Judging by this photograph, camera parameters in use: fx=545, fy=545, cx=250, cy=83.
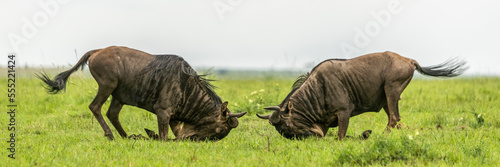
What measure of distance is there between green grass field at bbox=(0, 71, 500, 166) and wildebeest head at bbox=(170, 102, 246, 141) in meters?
0.18

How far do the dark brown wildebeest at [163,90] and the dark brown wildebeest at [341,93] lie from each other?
82cm

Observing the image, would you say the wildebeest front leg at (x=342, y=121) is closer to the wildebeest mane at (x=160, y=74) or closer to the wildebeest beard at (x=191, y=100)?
the wildebeest beard at (x=191, y=100)

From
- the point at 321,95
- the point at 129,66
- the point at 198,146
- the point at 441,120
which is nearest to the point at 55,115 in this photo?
the point at 129,66

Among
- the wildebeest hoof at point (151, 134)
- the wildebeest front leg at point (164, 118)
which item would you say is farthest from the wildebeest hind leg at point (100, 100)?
the wildebeest front leg at point (164, 118)

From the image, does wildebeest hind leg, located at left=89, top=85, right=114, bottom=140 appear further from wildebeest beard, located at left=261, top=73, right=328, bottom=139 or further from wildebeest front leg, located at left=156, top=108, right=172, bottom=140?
wildebeest beard, located at left=261, top=73, right=328, bottom=139

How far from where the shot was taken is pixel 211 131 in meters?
7.96

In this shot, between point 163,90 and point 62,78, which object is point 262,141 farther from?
point 62,78

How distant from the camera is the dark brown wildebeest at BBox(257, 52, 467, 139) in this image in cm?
787

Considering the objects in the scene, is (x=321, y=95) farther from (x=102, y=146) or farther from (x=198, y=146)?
(x=102, y=146)

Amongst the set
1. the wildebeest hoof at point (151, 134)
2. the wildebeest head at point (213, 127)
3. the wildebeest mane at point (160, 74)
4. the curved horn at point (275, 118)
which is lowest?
the wildebeest hoof at point (151, 134)

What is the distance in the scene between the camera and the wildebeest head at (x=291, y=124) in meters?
7.80

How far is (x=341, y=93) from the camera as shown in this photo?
7.88 m

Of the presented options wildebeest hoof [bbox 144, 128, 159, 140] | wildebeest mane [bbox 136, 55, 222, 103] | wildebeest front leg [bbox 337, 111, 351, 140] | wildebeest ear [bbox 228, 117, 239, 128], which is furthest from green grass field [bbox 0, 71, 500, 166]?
wildebeest mane [bbox 136, 55, 222, 103]

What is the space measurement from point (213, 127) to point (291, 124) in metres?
1.14
